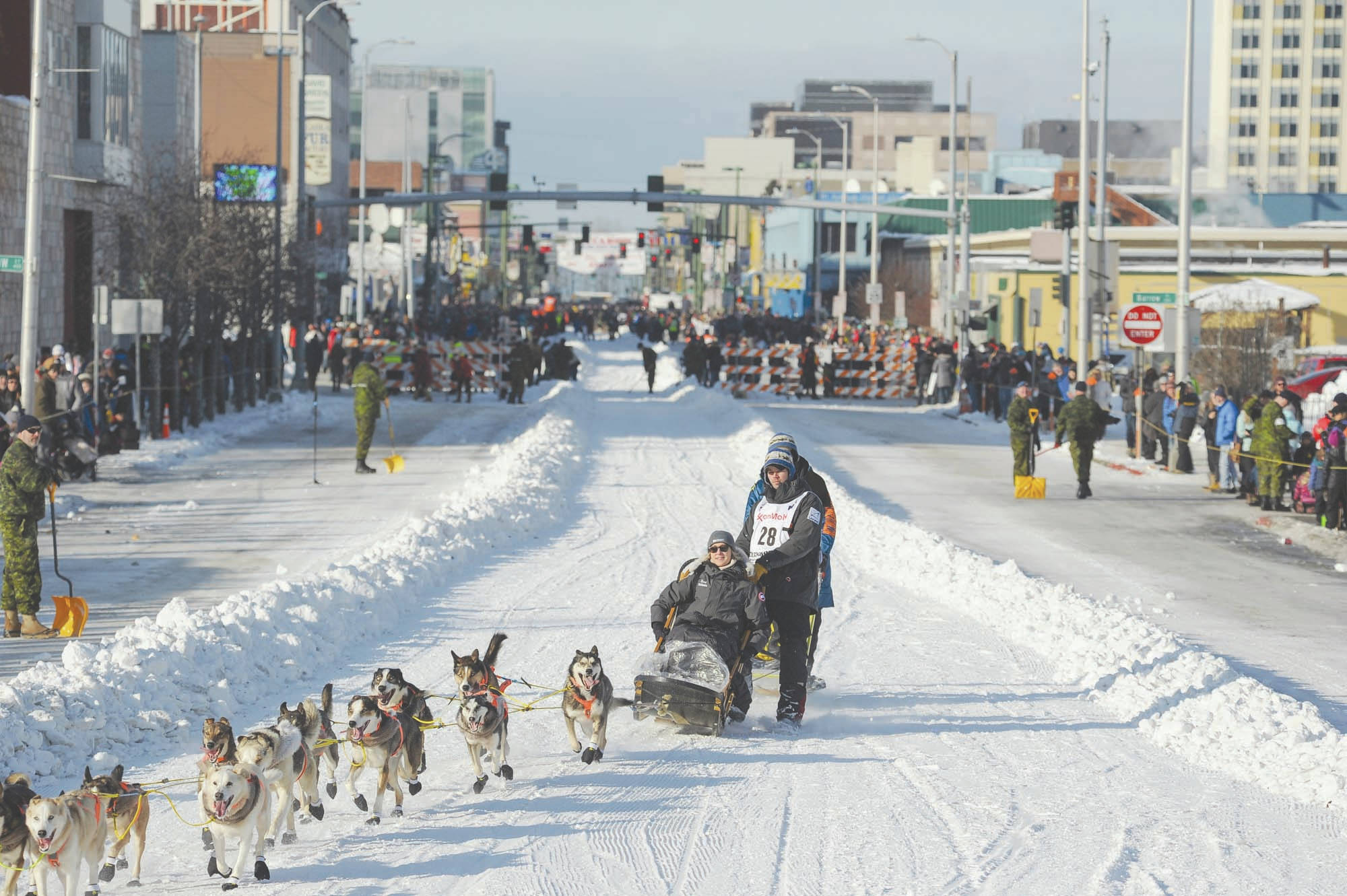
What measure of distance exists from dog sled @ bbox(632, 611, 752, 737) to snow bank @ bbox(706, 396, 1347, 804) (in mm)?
2601

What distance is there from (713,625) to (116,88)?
32863 millimetres

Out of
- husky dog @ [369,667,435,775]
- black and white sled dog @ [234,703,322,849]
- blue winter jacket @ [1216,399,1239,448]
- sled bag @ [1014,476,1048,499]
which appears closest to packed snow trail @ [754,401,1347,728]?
sled bag @ [1014,476,1048,499]

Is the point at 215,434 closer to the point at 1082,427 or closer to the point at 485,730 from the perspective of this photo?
the point at 1082,427

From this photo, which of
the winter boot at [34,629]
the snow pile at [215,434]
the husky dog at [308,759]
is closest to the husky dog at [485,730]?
the husky dog at [308,759]

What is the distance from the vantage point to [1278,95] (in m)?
148

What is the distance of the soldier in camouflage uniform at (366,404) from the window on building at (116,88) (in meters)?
14.4

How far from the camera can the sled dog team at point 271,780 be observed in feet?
22.0

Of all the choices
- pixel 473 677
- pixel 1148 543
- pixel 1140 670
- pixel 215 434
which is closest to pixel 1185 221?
pixel 1148 543

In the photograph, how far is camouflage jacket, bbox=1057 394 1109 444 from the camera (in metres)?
24.6

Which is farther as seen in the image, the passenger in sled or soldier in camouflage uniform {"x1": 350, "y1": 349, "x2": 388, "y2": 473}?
soldier in camouflage uniform {"x1": 350, "y1": 349, "x2": 388, "y2": 473}

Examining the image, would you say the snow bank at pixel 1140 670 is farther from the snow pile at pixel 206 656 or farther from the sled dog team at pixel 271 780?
the snow pile at pixel 206 656

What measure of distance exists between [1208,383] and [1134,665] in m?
32.3

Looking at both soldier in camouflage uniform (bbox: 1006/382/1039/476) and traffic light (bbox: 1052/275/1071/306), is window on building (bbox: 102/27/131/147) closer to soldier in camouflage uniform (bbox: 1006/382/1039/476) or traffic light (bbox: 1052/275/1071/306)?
traffic light (bbox: 1052/275/1071/306)

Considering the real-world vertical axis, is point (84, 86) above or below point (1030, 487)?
above
